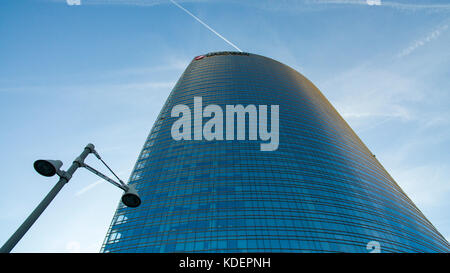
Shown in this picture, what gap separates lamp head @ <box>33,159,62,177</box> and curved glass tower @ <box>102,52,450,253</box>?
161 feet

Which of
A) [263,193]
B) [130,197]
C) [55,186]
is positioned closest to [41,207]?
[55,186]

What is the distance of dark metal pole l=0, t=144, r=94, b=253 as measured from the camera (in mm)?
6365

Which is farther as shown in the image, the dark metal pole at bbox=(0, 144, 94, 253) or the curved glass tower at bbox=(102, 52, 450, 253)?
the curved glass tower at bbox=(102, 52, 450, 253)

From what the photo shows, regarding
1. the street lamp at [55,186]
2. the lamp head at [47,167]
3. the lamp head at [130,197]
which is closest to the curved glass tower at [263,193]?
the lamp head at [130,197]

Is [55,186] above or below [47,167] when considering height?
below

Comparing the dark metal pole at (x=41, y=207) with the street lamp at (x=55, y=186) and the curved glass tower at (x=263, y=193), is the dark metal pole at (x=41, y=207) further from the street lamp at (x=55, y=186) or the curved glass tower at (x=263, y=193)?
the curved glass tower at (x=263, y=193)

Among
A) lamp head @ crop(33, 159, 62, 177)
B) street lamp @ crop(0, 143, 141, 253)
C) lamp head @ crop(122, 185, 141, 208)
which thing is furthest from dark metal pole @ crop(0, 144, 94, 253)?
lamp head @ crop(122, 185, 141, 208)

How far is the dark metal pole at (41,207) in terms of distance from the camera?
636 cm

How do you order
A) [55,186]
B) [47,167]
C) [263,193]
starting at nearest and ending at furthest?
1. [55,186]
2. [47,167]
3. [263,193]

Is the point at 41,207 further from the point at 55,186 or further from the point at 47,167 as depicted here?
the point at 47,167

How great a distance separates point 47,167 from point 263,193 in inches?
2328

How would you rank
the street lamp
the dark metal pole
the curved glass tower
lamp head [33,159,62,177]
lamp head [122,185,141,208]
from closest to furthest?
the dark metal pole
the street lamp
lamp head [33,159,62,177]
lamp head [122,185,141,208]
the curved glass tower

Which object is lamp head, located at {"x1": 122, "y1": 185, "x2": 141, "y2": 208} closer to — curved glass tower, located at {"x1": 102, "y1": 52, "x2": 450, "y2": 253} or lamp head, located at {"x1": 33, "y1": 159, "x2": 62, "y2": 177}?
lamp head, located at {"x1": 33, "y1": 159, "x2": 62, "y2": 177}

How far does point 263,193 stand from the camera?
210 feet
